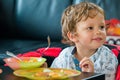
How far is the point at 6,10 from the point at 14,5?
82mm

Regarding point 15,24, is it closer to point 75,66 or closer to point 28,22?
point 28,22

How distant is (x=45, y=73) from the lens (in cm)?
117

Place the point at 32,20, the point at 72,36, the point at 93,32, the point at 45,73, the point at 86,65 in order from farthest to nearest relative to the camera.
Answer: the point at 32,20 < the point at 72,36 < the point at 93,32 < the point at 86,65 < the point at 45,73

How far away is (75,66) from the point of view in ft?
4.98

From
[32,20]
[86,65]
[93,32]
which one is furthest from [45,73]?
[32,20]

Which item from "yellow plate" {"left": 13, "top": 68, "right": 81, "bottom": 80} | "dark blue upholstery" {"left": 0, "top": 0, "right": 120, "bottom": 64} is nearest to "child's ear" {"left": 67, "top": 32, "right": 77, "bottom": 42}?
"yellow plate" {"left": 13, "top": 68, "right": 81, "bottom": 80}

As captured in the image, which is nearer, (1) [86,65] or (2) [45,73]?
(2) [45,73]

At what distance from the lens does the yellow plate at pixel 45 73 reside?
111cm

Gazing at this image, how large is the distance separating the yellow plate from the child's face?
0.30 metres

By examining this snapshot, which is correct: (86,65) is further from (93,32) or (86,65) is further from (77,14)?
(77,14)

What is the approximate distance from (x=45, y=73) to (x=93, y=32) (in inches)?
15.2

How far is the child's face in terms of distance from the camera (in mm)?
1442

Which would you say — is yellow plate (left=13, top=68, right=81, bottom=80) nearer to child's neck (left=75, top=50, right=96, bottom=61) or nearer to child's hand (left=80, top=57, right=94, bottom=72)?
child's hand (left=80, top=57, right=94, bottom=72)

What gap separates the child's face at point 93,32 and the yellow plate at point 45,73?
0.99ft
